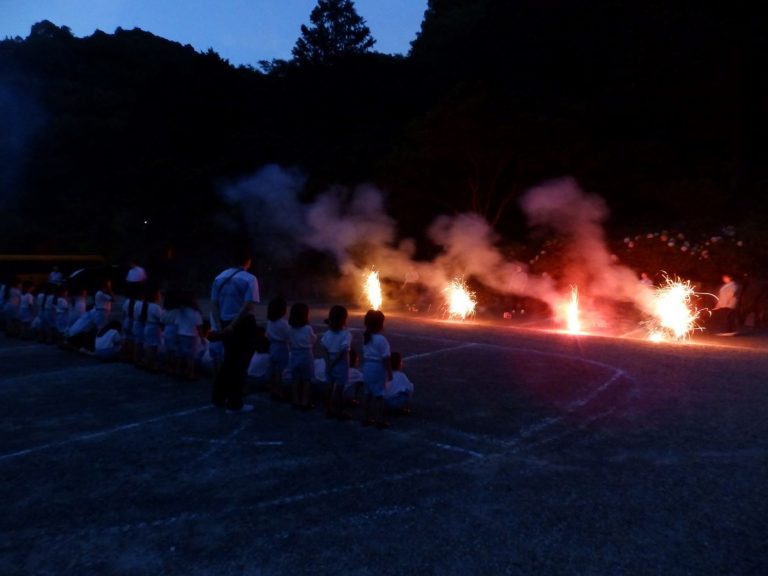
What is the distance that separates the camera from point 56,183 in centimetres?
4319

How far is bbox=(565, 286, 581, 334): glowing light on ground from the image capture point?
1523 centimetres

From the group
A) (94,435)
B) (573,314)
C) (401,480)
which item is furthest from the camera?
(573,314)

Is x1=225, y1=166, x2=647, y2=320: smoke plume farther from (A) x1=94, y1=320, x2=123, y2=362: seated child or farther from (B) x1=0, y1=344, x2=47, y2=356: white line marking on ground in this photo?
(B) x1=0, y1=344, x2=47, y2=356: white line marking on ground

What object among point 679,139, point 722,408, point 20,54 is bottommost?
point 722,408

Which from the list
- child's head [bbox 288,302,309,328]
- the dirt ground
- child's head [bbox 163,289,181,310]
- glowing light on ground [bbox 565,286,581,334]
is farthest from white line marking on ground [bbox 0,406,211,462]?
glowing light on ground [bbox 565,286,581,334]

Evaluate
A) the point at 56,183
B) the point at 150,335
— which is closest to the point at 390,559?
the point at 150,335

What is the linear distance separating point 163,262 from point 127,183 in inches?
321

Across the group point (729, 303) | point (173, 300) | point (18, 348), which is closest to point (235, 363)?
point (173, 300)

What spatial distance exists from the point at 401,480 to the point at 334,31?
5040cm

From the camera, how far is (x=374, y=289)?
835 inches

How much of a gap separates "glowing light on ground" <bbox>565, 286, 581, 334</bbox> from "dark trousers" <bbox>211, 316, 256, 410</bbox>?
950 cm

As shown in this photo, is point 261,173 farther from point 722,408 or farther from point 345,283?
point 722,408

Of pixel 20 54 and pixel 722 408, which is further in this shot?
pixel 20 54

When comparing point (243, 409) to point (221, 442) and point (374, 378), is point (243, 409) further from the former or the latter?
point (374, 378)
